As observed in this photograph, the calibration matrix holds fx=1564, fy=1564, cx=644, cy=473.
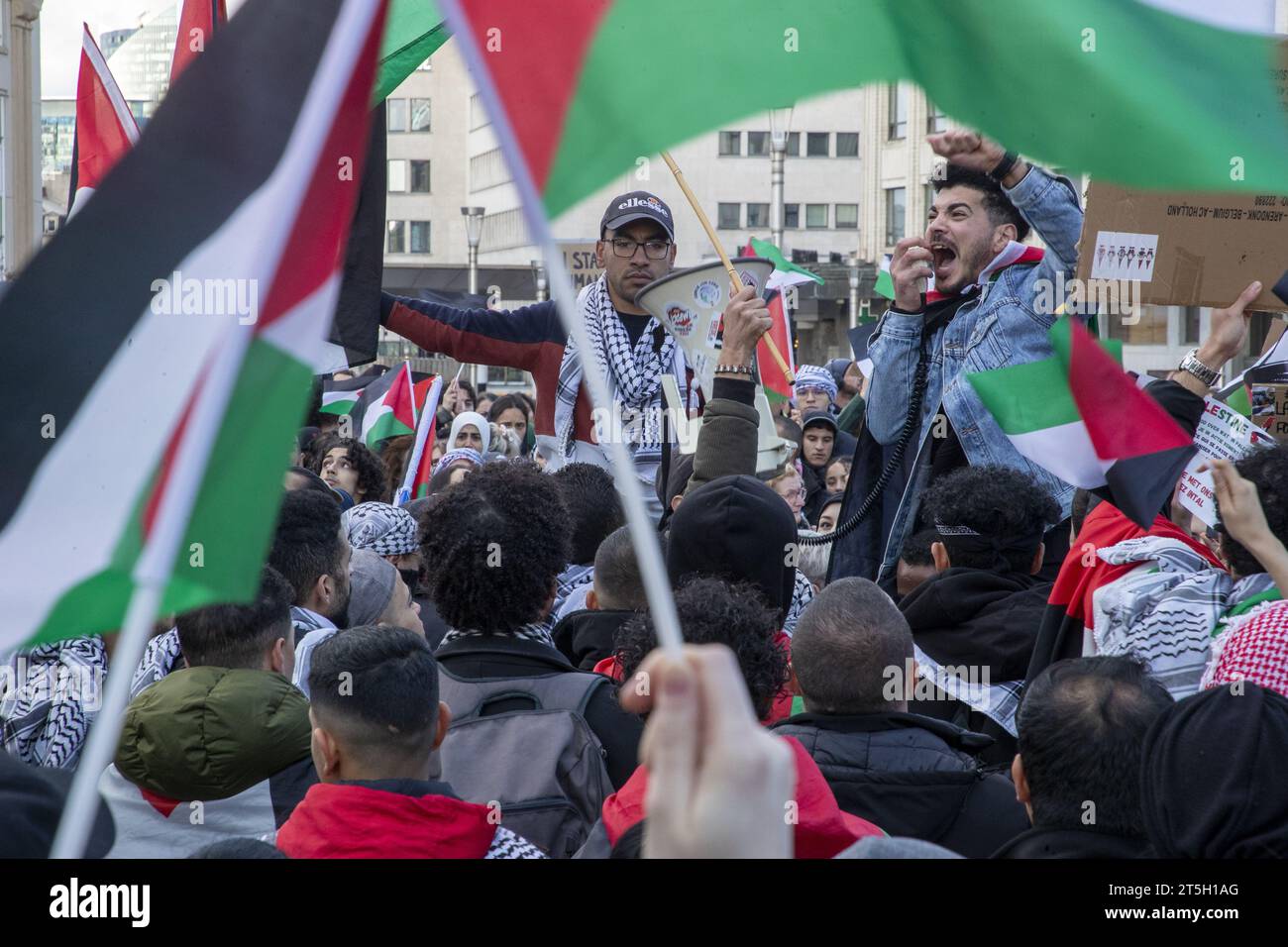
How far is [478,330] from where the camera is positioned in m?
6.46

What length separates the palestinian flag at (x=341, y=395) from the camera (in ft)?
40.0

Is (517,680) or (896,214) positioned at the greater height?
(896,214)

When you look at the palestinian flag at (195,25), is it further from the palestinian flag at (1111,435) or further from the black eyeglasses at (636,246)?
the palestinian flag at (1111,435)

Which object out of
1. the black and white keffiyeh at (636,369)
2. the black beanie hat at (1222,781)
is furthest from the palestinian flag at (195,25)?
the black beanie hat at (1222,781)

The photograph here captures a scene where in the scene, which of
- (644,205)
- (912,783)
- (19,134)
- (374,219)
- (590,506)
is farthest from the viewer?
(19,134)

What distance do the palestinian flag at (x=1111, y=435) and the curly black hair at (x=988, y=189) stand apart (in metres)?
1.37

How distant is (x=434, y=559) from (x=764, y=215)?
52445 millimetres

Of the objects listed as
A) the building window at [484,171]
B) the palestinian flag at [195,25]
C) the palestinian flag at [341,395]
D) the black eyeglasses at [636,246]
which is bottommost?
the palestinian flag at [341,395]

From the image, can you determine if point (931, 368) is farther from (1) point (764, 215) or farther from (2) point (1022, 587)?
(1) point (764, 215)

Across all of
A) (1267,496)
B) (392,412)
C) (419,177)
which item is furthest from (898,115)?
(1267,496)

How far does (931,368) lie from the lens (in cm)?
505

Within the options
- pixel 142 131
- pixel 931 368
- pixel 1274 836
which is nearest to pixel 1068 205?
pixel 931 368

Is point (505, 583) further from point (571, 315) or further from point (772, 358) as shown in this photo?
point (772, 358)

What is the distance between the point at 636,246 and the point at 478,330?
743 mm
